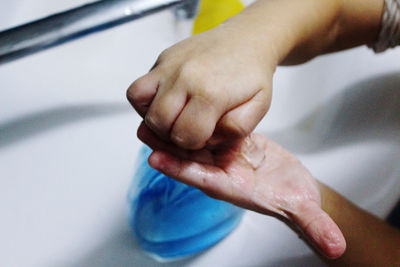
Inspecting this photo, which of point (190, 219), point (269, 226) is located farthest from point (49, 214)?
point (269, 226)

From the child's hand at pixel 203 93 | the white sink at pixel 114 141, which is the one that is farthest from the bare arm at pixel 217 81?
the white sink at pixel 114 141

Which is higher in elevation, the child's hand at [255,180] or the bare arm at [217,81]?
the bare arm at [217,81]

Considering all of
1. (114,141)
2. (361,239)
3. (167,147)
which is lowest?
(361,239)

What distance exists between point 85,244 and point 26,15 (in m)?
0.42

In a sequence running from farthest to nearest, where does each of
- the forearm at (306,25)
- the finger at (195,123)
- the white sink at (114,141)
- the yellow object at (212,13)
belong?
the yellow object at (212,13)
the white sink at (114,141)
the forearm at (306,25)
the finger at (195,123)

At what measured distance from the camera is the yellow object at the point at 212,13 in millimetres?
757

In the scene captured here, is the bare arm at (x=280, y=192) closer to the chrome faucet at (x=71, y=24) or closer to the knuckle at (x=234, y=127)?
the knuckle at (x=234, y=127)

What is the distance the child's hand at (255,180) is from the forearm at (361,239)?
0.06m

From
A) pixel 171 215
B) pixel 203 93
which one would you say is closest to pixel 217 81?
pixel 203 93

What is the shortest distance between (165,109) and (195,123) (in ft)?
0.09

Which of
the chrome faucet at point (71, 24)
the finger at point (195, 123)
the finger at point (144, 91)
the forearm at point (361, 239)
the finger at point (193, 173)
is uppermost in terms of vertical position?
the chrome faucet at point (71, 24)

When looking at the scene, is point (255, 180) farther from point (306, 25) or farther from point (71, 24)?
point (71, 24)

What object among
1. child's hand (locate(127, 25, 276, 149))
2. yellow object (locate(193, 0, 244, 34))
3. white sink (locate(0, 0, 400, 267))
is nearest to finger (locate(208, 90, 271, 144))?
child's hand (locate(127, 25, 276, 149))

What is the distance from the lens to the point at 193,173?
1.18 feet
